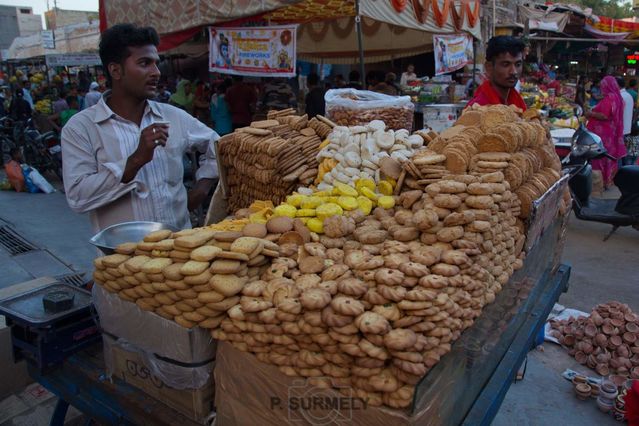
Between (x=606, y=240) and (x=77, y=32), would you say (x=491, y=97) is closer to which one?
(x=606, y=240)

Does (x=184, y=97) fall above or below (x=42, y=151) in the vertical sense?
above

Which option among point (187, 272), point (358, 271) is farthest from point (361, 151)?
point (187, 272)

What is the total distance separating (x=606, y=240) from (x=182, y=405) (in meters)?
6.14

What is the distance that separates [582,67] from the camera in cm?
2223

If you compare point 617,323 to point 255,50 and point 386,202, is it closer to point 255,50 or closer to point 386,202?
point 386,202

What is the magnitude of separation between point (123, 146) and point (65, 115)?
949 cm

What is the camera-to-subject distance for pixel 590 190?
6383mm

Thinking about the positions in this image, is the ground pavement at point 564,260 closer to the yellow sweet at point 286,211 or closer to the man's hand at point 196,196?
the man's hand at point 196,196

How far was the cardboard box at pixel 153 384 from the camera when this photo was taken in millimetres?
1622

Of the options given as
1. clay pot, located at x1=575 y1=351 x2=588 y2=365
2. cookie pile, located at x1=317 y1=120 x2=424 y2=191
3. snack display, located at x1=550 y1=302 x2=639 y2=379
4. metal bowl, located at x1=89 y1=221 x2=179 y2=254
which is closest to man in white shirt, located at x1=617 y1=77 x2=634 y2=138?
snack display, located at x1=550 y1=302 x2=639 y2=379

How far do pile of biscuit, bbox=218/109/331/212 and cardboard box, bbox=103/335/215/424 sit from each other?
46.4 inches

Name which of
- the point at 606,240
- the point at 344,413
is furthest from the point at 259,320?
the point at 606,240

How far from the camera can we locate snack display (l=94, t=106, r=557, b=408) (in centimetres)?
135

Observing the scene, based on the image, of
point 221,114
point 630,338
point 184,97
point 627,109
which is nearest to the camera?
point 630,338
